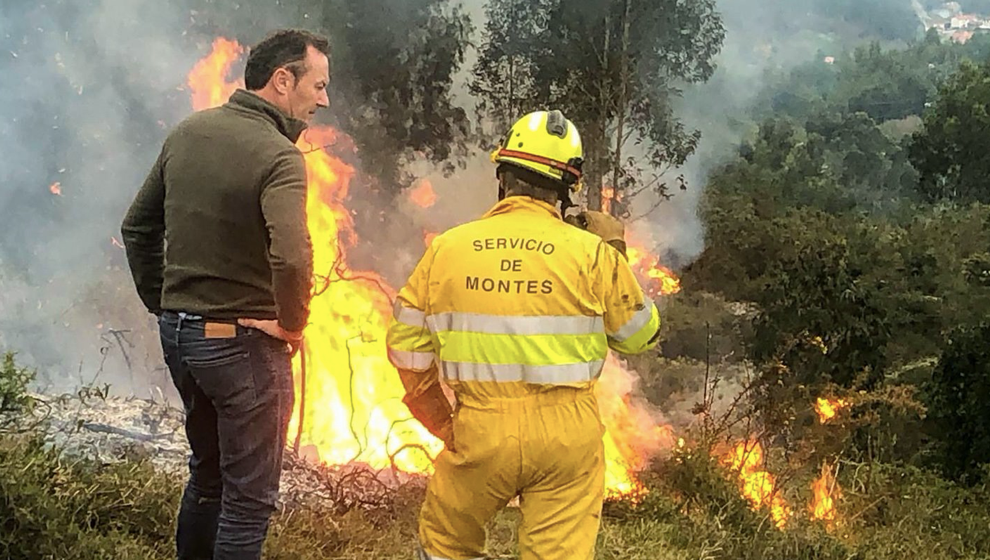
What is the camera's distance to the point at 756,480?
234 inches

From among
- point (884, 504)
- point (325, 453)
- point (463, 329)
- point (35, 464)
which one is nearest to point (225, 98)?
point (325, 453)

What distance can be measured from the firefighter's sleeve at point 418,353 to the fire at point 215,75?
4.52 m

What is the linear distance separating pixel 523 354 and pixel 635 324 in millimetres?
409

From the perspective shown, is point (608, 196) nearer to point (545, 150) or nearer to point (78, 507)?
point (545, 150)

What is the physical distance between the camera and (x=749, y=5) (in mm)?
7379

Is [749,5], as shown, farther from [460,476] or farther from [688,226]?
[460,476]

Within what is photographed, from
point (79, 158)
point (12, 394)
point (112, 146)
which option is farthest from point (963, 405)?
point (79, 158)

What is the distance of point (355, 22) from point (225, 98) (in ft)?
3.74

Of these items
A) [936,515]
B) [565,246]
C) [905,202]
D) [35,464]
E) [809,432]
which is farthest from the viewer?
[905,202]

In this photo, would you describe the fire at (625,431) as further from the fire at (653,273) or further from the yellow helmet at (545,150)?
the yellow helmet at (545,150)

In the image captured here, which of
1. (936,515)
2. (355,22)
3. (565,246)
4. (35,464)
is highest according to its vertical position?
(355,22)

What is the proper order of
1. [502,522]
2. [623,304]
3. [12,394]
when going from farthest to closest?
[12,394]
[502,522]
[623,304]

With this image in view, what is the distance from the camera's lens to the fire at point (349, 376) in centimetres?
619

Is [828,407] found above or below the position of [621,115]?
below
